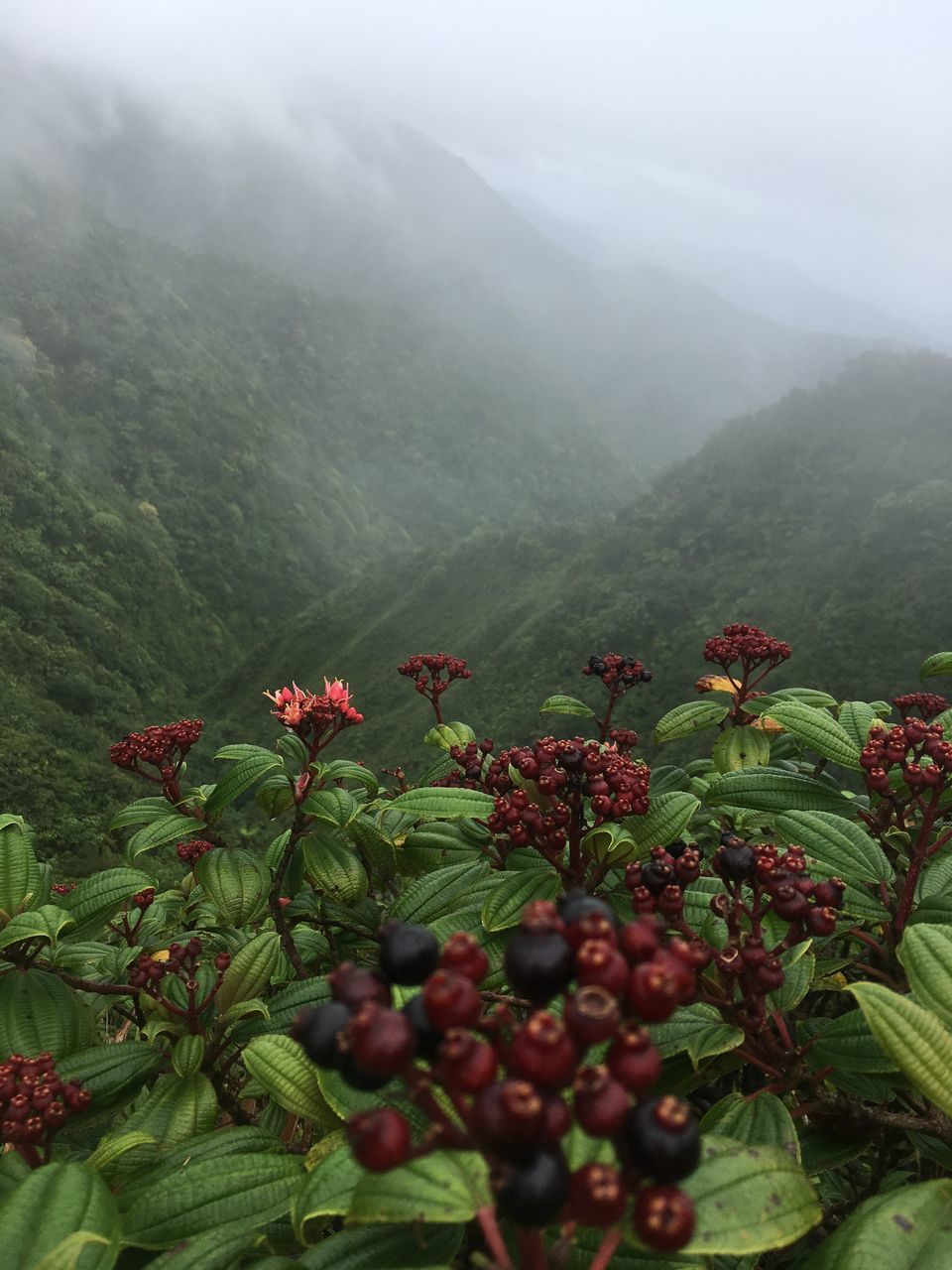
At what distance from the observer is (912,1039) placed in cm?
126

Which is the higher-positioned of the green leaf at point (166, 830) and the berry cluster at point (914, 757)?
the berry cluster at point (914, 757)

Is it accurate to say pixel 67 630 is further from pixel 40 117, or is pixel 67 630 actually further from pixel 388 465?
pixel 40 117

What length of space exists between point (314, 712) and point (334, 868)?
2.28ft

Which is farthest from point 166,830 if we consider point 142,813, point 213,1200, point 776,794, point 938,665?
point 938,665

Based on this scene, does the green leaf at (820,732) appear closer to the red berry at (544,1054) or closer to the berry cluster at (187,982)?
the red berry at (544,1054)

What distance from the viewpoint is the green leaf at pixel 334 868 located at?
109 inches

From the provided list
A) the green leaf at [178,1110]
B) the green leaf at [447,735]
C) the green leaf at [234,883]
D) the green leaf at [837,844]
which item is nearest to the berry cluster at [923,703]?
the green leaf at [837,844]

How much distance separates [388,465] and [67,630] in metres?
40.8

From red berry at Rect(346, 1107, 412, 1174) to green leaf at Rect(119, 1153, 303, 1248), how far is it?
724 millimetres

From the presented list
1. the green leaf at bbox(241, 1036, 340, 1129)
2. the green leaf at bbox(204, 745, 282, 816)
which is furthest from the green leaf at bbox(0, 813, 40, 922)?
the green leaf at bbox(241, 1036, 340, 1129)

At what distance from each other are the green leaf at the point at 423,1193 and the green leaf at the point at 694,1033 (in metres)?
0.73

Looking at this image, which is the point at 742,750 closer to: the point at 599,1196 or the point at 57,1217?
the point at 599,1196

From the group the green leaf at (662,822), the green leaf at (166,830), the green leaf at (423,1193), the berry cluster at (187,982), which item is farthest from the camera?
the green leaf at (166,830)

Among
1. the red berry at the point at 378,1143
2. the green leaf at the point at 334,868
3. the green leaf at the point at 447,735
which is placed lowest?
the green leaf at the point at 447,735
